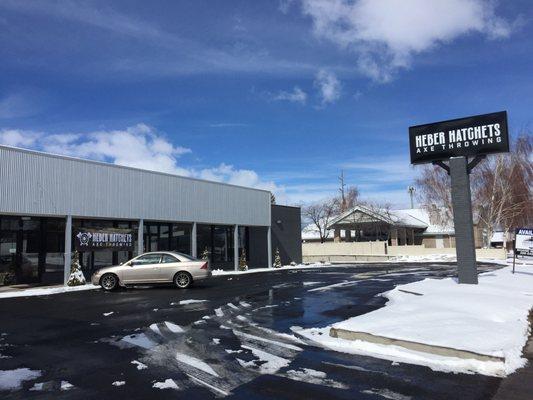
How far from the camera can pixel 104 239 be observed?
22734 millimetres

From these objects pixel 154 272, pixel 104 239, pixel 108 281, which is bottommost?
pixel 108 281

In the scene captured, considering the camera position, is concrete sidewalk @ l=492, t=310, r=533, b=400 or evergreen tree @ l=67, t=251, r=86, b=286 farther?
evergreen tree @ l=67, t=251, r=86, b=286

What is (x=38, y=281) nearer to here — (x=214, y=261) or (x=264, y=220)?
(x=214, y=261)

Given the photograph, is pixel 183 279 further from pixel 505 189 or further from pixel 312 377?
pixel 505 189

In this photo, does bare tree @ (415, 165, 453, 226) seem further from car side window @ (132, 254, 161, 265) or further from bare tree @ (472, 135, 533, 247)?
car side window @ (132, 254, 161, 265)

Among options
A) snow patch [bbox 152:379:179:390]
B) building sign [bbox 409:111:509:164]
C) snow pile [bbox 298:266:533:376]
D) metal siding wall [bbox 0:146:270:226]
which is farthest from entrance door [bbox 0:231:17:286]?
snow patch [bbox 152:379:179:390]

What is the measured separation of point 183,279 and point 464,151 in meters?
11.3

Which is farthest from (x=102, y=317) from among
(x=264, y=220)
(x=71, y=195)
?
(x=264, y=220)

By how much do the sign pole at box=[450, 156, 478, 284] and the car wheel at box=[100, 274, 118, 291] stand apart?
12.4 meters

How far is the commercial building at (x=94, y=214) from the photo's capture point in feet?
65.0

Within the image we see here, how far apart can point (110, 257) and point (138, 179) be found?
4109 millimetres

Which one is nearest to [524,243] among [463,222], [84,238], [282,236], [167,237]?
[463,222]

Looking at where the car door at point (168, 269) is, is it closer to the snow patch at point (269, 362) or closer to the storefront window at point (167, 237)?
the storefront window at point (167, 237)

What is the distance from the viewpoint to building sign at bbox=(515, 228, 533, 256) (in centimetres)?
2178
